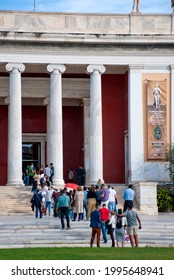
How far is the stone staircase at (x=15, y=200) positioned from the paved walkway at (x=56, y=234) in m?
6.51

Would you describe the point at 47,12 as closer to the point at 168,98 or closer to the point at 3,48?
the point at 3,48

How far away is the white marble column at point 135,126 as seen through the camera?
52.5 meters

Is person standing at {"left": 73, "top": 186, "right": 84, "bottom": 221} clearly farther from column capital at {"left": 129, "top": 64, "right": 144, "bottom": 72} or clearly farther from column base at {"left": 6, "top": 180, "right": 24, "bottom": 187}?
column capital at {"left": 129, "top": 64, "right": 144, "bottom": 72}

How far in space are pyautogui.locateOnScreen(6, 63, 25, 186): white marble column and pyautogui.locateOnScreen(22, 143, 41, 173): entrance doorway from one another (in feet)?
21.1

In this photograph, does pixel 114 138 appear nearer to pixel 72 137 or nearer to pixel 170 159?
pixel 72 137

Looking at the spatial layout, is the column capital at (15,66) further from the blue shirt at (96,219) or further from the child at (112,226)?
the blue shirt at (96,219)

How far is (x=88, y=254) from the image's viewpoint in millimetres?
28344

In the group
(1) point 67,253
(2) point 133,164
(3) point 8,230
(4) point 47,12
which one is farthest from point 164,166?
(1) point 67,253

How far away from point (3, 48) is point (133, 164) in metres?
9.01

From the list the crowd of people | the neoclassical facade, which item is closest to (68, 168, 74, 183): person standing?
the neoclassical facade

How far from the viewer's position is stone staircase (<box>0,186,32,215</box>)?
156ft

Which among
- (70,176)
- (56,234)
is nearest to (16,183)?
(70,176)

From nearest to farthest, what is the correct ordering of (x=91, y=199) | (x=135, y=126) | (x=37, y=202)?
(x=91, y=199) < (x=37, y=202) < (x=135, y=126)

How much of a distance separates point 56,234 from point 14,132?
1578 centimetres
